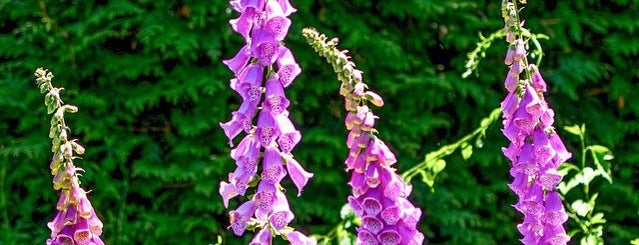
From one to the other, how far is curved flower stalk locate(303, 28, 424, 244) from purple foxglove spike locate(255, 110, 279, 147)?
15cm

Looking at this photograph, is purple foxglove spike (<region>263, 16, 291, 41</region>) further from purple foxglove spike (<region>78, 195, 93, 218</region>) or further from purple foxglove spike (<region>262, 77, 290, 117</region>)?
purple foxglove spike (<region>78, 195, 93, 218</region>)

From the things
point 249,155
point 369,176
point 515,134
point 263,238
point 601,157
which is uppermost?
point 601,157

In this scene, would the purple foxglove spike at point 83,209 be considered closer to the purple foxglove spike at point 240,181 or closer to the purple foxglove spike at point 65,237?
the purple foxglove spike at point 65,237

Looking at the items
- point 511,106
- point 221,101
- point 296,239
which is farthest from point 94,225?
point 221,101

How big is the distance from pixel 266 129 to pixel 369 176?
0.75 feet

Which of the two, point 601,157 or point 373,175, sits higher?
point 601,157

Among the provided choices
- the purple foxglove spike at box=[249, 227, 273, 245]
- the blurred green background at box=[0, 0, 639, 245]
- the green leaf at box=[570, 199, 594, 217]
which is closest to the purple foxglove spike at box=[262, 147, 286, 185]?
the purple foxglove spike at box=[249, 227, 273, 245]

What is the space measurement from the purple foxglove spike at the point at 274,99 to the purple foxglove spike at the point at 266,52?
44 millimetres

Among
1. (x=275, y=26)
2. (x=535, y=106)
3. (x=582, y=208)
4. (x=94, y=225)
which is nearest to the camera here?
(x=275, y=26)

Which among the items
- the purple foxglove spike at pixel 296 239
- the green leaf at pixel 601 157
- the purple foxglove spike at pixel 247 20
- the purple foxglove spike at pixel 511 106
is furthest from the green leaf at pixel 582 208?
the purple foxglove spike at pixel 247 20

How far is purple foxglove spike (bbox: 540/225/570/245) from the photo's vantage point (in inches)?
81.6

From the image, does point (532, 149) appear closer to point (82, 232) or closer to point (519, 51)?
point (519, 51)

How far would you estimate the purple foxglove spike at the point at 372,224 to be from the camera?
1845 mm

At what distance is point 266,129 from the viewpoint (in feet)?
6.01
